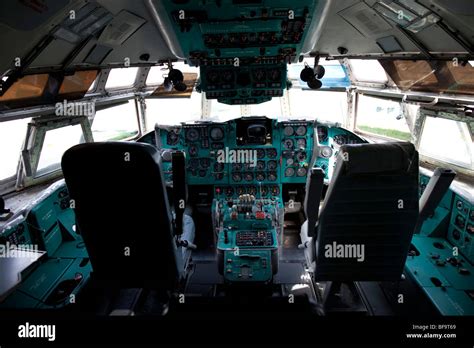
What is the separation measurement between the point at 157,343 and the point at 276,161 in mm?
3766

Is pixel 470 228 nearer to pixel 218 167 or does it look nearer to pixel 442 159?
pixel 442 159

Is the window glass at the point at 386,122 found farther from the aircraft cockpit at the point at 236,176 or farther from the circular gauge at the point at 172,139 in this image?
the circular gauge at the point at 172,139

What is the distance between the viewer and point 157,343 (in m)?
1.17

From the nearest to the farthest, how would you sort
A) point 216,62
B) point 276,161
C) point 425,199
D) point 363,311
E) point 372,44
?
1. point 425,199
2. point 363,311
3. point 216,62
4. point 372,44
5. point 276,161

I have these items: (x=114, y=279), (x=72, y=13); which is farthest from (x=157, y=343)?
(x=72, y=13)

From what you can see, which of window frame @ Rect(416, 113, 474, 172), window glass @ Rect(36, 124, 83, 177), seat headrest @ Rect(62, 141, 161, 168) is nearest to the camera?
seat headrest @ Rect(62, 141, 161, 168)

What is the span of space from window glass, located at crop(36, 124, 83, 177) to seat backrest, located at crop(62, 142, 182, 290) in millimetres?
2801

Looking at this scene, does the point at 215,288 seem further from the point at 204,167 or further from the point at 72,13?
the point at 72,13

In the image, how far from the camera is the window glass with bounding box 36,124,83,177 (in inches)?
171

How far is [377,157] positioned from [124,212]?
1783 mm

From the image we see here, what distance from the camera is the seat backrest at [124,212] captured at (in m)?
1.85

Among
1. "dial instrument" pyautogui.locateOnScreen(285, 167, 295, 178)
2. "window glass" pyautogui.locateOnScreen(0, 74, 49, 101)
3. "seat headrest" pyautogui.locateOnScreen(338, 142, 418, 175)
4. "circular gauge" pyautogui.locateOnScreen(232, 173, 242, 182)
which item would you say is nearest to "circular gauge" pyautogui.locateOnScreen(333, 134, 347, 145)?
"dial instrument" pyautogui.locateOnScreen(285, 167, 295, 178)

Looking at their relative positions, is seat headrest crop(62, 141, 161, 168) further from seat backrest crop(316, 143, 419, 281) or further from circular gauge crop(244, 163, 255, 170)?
circular gauge crop(244, 163, 255, 170)

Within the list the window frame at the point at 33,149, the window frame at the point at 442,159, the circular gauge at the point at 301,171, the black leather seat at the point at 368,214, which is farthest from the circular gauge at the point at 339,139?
the window frame at the point at 33,149
